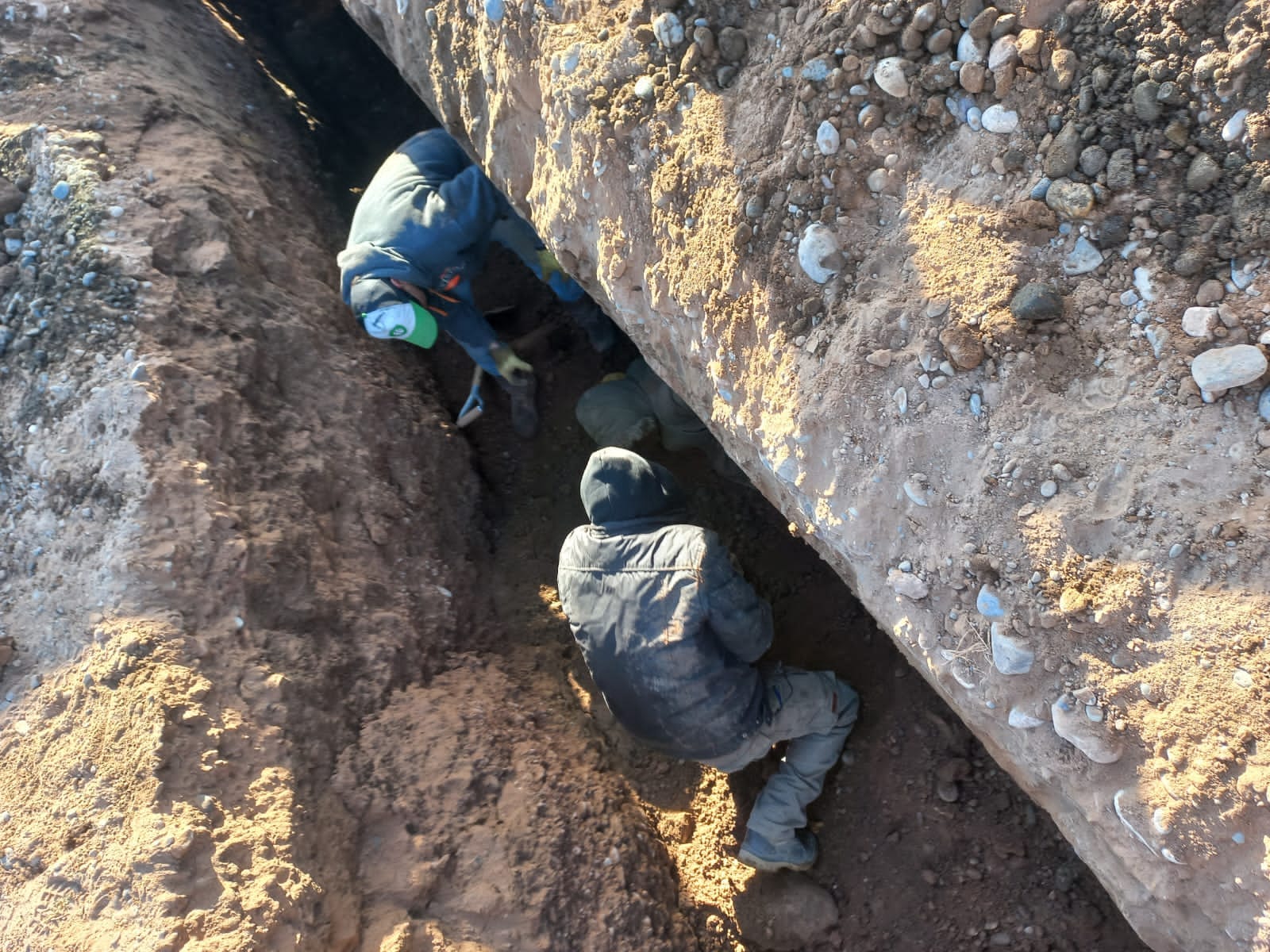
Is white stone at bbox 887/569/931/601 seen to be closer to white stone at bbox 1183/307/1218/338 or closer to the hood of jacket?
white stone at bbox 1183/307/1218/338

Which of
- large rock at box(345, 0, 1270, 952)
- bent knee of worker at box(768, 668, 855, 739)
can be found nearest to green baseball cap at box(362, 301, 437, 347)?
large rock at box(345, 0, 1270, 952)

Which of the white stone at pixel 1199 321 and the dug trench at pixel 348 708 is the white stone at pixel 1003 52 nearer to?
the white stone at pixel 1199 321

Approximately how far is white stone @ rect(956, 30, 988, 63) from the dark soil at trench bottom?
5.27 ft

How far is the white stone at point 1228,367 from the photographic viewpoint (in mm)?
1197

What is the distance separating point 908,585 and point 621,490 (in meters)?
0.94

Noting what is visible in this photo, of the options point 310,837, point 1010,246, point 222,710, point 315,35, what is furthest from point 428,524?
point 315,35

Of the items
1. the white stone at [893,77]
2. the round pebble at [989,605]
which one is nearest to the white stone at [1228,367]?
the round pebble at [989,605]

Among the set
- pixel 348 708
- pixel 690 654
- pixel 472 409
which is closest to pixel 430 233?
pixel 472 409

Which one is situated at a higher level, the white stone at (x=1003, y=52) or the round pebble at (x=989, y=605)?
the white stone at (x=1003, y=52)

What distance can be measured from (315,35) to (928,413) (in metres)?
3.86

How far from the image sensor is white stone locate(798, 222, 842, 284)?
5.18ft

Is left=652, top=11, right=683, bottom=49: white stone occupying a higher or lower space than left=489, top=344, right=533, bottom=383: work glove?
higher

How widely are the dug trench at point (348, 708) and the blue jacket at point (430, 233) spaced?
240mm

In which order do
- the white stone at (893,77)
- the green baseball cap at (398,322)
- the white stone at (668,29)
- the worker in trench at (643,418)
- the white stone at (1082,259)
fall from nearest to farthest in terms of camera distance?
the white stone at (1082,259)
the white stone at (893,77)
the white stone at (668,29)
the green baseball cap at (398,322)
the worker in trench at (643,418)
